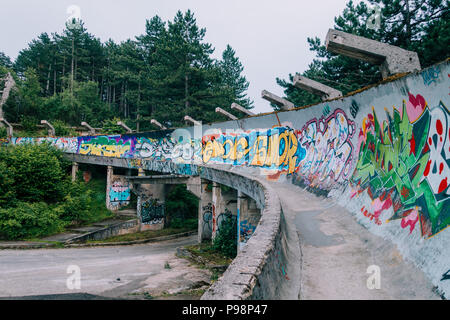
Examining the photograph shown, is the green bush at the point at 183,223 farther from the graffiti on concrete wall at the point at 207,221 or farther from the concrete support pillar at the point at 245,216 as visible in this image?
the concrete support pillar at the point at 245,216

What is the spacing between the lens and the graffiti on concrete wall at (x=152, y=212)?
80.0 feet

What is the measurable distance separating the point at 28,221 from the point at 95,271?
9860 millimetres

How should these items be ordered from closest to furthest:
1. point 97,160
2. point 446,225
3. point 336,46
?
point 446,225 < point 336,46 < point 97,160

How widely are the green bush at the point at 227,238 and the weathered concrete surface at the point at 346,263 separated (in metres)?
8.58

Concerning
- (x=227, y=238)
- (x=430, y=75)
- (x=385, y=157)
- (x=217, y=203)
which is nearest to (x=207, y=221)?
(x=217, y=203)

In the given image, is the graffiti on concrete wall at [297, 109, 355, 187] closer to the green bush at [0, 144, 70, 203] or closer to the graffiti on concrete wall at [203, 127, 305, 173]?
the graffiti on concrete wall at [203, 127, 305, 173]

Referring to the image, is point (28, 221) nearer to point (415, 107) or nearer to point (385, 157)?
point (385, 157)

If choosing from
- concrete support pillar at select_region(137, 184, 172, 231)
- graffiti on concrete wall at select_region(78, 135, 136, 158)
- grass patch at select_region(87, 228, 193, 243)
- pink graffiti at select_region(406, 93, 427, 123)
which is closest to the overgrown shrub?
grass patch at select_region(87, 228, 193, 243)

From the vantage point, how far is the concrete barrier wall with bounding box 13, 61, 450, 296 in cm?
406
